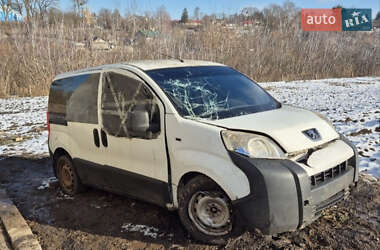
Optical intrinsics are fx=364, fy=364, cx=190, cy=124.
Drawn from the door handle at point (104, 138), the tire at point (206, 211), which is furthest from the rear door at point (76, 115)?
the tire at point (206, 211)

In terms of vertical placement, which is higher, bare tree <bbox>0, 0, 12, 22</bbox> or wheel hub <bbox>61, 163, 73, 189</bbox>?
bare tree <bbox>0, 0, 12, 22</bbox>

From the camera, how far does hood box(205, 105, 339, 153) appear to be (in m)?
3.08

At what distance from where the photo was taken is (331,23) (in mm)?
24453

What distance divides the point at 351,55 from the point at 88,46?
50.4 ft

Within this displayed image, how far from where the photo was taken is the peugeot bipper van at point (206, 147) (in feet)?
9.60

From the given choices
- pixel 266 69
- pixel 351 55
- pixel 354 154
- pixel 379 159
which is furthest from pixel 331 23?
pixel 354 154

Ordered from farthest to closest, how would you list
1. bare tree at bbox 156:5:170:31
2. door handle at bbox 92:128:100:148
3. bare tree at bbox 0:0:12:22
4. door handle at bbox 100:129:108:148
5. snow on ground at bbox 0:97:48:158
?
bare tree at bbox 0:0:12:22 → bare tree at bbox 156:5:170:31 → snow on ground at bbox 0:97:48:158 → door handle at bbox 92:128:100:148 → door handle at bbox 100:129:108:148

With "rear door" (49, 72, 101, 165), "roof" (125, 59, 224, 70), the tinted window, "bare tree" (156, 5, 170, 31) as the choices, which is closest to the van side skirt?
"rear door" (49, 72, 101, 165)

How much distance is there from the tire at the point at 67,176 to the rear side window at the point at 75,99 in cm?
57

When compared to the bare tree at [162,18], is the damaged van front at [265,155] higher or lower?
lower

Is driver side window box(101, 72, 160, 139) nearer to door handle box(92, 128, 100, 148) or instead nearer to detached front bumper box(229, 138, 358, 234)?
door handle box(92, 128, 100, 148)

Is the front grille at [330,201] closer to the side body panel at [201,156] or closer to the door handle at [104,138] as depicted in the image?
the side body panel at [201,156]

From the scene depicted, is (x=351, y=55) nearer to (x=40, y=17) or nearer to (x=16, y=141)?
(x=40, y=17)

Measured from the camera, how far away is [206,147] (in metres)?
3.19
